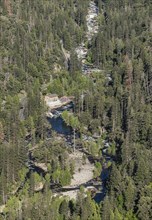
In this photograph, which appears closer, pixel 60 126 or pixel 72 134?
pixel 72 134

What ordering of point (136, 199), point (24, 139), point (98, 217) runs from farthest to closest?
point (24, 139), point (136, 199), point (98, 217)

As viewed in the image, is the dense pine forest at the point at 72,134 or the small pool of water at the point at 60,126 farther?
the small pool of water at the point at 60,126

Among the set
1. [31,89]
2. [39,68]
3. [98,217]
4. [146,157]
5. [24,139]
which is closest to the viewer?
[98,217]

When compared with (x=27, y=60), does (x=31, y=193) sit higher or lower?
lower

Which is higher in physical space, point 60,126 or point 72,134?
point 60,126

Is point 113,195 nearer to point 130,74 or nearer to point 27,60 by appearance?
point 130,74

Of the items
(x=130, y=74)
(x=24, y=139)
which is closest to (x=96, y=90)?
(x=130, y=74)

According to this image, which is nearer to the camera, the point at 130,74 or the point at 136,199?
the point at 136,199

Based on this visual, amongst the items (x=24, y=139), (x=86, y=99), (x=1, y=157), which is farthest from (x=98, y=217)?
(x=86, y=99)
